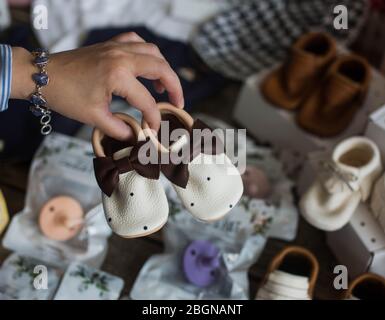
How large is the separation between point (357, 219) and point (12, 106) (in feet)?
2.15

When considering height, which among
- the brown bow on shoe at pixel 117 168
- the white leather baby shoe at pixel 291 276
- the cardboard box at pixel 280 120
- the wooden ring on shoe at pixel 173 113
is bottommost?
the white leather baby shoe at pixel 291 276

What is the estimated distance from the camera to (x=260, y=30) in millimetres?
1222

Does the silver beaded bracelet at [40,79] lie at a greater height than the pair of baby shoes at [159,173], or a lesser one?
greater

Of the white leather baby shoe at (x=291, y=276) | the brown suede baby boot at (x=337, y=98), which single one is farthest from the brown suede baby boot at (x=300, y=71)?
the white leather baby shoe at (x=291, y=276)

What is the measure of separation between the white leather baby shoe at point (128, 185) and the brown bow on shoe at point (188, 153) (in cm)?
2

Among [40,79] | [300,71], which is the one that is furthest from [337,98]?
[40,79]

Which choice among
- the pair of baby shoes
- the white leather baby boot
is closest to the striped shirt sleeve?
the pair of baby shoes

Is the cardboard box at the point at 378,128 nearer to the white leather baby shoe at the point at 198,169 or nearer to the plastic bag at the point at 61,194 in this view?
the white leather baby shoe at the point at 198,169

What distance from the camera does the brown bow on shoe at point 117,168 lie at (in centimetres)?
63

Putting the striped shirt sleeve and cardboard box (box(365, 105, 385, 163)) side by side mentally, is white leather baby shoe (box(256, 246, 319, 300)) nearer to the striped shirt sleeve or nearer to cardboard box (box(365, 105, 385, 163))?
cardboard box (box(365, 105, 385, 163))

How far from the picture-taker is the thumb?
0.59 metres

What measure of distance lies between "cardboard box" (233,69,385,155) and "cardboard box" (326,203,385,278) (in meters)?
0.18

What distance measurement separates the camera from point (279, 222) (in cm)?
94
